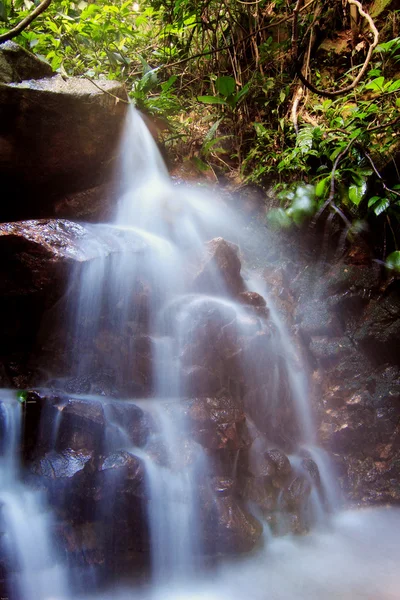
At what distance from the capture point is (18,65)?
401 centimetres

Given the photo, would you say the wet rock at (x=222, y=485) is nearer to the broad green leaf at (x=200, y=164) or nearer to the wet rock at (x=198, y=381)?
the wet rock at (x=198, y=381)

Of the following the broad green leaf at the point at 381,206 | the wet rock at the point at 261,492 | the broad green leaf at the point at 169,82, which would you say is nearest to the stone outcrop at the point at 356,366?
the broad green leaf at the point at 381,206

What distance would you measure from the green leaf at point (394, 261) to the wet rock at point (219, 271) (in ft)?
5.56

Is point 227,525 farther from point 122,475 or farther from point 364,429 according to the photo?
point 364,429

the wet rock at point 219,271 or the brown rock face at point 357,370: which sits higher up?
the wet rock at point 219,271

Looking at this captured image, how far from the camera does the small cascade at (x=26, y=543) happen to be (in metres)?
2.27

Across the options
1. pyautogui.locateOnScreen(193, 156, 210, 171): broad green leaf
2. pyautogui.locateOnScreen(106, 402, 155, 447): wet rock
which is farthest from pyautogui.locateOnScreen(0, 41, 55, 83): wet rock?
pyautogui.locateOnScreen(106, 402, 155, 447): wet rock

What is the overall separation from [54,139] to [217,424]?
362 cm

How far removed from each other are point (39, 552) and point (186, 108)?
6254 millimetres

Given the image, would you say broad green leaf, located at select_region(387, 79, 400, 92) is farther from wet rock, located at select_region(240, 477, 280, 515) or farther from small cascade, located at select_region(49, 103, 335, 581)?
wet rock, located at select_region(240, 477, 280, 515)

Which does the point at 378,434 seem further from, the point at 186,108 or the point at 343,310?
the point at 186,108

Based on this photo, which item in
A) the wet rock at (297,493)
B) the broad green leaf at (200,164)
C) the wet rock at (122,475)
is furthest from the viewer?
the broad green leaf at (200,164)

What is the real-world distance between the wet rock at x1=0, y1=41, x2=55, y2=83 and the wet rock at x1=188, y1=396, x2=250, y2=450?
390cm

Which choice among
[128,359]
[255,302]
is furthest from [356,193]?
[128,359]
